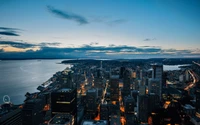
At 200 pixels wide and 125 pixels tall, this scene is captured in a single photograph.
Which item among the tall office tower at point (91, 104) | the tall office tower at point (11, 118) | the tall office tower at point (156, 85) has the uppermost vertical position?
the tall office tower at point (11, 118)

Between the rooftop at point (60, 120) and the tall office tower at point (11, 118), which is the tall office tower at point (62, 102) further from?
the tall office tower at point (11, 118)

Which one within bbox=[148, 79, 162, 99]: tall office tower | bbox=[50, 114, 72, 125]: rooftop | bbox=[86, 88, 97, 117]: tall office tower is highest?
bbox=[50, 114, 72, 125]: rooftop

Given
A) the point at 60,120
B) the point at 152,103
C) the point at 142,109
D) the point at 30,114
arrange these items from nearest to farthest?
the point at 60,120, the point at 30,114, the point at 142,109, the point at 152,103

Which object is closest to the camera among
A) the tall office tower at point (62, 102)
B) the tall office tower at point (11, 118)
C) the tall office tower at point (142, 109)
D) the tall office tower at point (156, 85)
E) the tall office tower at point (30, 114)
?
the tall office tower at point (11, 118)

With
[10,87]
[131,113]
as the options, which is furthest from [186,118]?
[10,87]

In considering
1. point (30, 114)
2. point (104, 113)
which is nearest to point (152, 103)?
point (104, 113)

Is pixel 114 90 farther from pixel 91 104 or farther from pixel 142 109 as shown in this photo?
Result: pixel 142 109

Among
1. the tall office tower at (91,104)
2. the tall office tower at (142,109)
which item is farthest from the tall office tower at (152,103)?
the tall office tower at (91,104)

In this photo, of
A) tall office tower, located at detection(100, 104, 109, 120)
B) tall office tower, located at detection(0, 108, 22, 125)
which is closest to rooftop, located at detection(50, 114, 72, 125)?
tall office tower, located at detection(0, 108, 22, 125)

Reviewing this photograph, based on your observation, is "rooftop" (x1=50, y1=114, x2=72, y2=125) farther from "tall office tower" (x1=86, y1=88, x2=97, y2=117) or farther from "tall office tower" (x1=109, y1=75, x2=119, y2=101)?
"tall office tower" (x1=109, y1=75, x2=119, y2=101)

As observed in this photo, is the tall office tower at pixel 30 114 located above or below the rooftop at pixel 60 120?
below

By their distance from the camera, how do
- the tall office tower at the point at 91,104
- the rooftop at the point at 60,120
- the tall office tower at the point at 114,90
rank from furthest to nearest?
the tall office tower at the point at 114,90 < the tall office tower at the point at 91,104 < the rooftop at the point at 60,120
